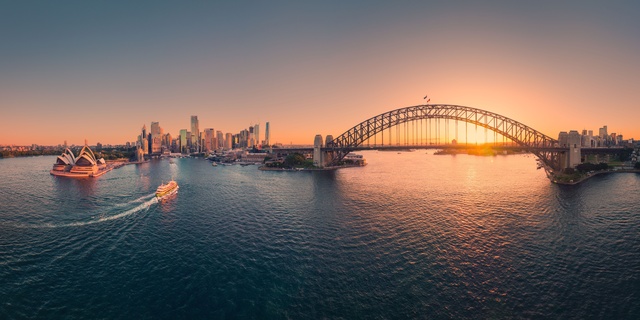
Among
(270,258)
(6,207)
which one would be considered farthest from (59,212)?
(270,258)

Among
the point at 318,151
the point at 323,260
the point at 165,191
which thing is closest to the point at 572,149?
the point at 318,151

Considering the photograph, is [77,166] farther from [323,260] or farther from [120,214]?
[323,260]

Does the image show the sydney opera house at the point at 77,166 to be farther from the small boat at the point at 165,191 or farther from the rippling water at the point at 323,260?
the small boat at the point at 165,191

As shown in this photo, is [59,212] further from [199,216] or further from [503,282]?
[503,282]

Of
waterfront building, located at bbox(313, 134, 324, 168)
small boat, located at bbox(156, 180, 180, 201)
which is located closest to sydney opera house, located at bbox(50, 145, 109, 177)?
small boat, located at bbox(156, 180, 180, 201)

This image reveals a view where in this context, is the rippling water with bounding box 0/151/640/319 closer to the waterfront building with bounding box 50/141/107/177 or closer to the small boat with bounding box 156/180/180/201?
the small boat with bounding box 156/180/180/201

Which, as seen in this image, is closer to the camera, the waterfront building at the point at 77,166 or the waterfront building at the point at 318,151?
the waterfront building at the point at 77,166

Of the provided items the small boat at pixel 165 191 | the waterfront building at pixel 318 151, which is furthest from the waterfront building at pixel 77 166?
the waterfront building at pixel 318 151

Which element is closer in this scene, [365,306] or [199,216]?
[365,306]
